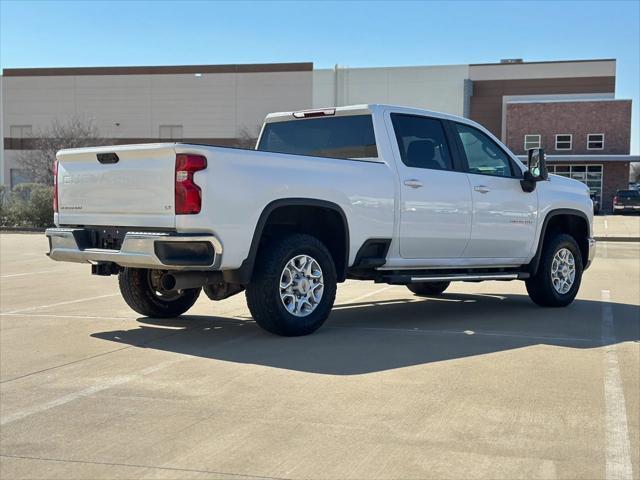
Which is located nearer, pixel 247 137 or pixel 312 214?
pixel 312 214

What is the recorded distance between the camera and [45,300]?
9.93 metres

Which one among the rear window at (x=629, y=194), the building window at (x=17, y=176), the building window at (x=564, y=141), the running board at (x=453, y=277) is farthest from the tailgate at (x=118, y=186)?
the building window at (x=17, y=176)

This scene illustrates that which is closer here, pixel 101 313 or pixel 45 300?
pixel 101 313

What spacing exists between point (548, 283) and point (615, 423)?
501cm

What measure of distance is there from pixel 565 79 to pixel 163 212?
5191 cm

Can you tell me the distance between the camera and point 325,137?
27.3 feet

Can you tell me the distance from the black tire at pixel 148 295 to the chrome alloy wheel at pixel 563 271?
445 cm

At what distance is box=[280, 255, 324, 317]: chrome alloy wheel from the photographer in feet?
22.5

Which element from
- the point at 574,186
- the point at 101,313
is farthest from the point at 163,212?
the point at 574,186

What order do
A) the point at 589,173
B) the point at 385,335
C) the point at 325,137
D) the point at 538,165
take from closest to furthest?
1. the point at 385,335
2. the point at 325,137
3. the point at 538,165
4. the point at 589,173

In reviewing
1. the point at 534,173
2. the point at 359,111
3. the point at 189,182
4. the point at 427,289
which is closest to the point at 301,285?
the point at 189,182

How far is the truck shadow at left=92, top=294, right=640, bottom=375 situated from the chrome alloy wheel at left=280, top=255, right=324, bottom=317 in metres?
0.30

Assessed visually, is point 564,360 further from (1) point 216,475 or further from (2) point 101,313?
(2) point 101,313

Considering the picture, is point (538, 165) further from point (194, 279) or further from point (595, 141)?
point (595, 141)
